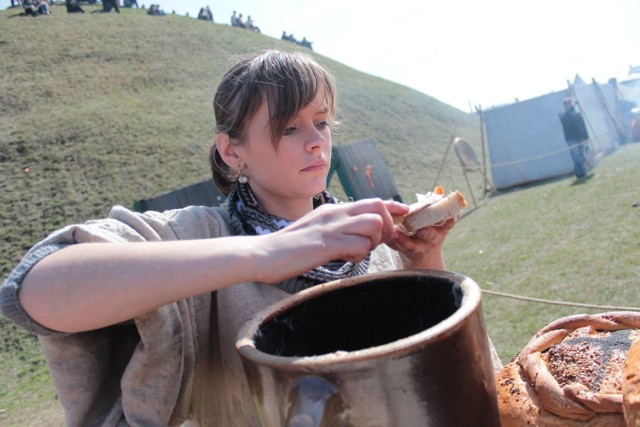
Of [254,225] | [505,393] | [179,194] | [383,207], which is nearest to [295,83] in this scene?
[254,225]

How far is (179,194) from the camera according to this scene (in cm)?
1153

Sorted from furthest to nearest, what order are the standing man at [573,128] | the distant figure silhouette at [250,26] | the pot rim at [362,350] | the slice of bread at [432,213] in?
the distant figure silhouette at [250,26], the standing man at [573,128], the slice of bread at [432,213], the pot rim at [362,350]

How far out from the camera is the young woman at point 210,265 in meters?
0.78

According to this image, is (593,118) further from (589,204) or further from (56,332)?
(56,332)

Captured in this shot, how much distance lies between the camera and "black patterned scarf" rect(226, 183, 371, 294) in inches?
44.3

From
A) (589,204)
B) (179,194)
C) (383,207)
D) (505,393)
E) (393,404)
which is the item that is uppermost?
(383,207)

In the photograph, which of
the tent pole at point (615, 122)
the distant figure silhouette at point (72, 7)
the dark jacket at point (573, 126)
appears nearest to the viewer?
the dark jacket at point (573, 126)

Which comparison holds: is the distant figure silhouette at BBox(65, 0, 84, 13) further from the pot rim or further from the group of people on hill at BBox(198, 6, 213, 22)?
the pot rim

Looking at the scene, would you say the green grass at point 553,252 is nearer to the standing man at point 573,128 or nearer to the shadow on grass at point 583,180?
the shadow on grass at point 583,180

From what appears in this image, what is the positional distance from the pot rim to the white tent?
44.9 feet

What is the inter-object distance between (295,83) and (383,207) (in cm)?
45

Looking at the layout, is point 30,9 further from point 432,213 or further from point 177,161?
point 432,213

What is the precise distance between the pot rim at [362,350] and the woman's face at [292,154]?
412 millimetres

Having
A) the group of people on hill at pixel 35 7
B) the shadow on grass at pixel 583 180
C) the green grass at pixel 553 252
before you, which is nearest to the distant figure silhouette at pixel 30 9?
the group of people on hill at pixel 35 7
